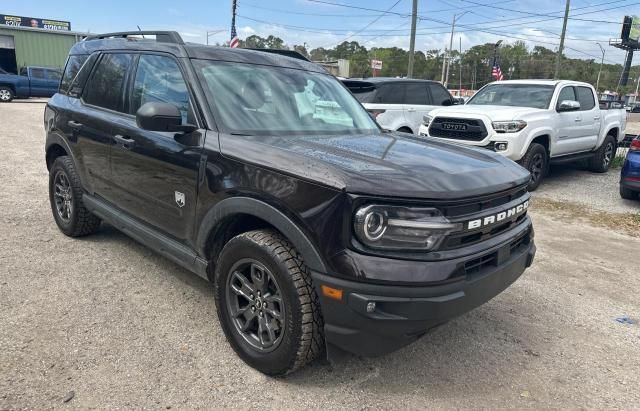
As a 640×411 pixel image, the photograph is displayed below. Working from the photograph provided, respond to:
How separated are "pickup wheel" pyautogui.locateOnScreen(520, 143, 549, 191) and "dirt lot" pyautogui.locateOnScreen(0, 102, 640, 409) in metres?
3.57

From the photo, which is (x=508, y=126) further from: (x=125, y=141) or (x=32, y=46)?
(x=32, y=46)

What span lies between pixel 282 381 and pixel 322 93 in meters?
2.22

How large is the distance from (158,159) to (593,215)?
6.42 m

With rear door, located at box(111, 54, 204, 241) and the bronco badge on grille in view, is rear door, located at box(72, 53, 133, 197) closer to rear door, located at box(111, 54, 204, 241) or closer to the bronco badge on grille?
rear door, located at box(111, 54, 204, 241)

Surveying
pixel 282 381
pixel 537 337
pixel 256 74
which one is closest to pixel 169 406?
pixel 282 381

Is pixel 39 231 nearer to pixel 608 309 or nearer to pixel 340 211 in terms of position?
pixel 340 211

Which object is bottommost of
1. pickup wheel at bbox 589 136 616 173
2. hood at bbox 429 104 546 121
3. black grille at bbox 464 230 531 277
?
pickup wheel at bbox 589 136 616 173

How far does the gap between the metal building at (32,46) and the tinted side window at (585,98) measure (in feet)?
121

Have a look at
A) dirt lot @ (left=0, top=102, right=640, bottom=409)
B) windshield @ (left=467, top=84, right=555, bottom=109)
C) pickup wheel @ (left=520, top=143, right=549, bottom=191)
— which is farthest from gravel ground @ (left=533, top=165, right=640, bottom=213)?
dirt lot @ (left=0, top=102, right=640, bottom=409)

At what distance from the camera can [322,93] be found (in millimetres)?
3877

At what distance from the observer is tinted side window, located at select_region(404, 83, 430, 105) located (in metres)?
9.89

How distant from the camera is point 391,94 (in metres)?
9.48

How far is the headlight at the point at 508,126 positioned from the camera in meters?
7.78

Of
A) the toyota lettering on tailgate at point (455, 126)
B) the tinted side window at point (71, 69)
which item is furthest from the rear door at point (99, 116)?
the toyota lettering on tailgate at point (455, 126)
